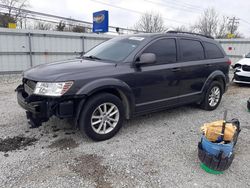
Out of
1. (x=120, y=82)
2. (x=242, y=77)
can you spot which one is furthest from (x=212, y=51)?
(x=242, y=77)

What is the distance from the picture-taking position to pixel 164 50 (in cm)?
391

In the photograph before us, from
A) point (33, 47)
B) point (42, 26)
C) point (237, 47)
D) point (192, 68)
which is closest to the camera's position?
point (192, 68)

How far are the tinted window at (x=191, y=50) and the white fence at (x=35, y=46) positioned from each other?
806cm

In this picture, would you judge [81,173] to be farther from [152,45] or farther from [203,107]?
[203,107]

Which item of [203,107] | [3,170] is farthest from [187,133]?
[3,170]

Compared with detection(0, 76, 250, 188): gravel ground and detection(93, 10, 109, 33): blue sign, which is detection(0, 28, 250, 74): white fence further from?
detection(0, 76, 250, 188): gravel ground

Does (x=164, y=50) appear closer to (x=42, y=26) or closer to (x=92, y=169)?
(x=92, y=169)

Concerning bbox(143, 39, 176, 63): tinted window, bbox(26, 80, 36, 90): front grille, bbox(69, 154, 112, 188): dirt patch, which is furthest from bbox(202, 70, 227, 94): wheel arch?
bbox(26, 80, 36, 90): front grille

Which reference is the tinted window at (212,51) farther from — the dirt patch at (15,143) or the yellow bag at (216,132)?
the dirt patch at (15,143)

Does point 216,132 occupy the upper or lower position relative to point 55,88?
lower

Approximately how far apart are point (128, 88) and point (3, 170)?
206cm

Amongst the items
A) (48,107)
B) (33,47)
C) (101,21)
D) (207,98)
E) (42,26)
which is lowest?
(207,98)

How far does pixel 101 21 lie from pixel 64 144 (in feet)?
51.0

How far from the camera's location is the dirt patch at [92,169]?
7.70ft
